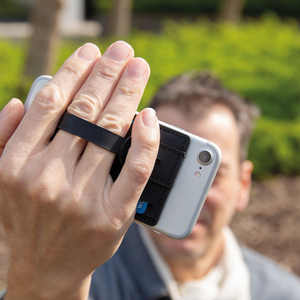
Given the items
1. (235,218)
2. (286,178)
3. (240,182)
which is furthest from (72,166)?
(286,178)

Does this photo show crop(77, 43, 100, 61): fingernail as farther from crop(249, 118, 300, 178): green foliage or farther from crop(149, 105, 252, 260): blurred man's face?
crop(249, 118, 300, 178): green foliage

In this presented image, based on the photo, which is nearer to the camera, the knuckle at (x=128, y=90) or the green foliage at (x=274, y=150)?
the knuckle at (x=128, y=90)

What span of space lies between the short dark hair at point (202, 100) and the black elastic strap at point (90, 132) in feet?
4.27

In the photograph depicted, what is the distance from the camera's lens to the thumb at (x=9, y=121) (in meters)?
1.17

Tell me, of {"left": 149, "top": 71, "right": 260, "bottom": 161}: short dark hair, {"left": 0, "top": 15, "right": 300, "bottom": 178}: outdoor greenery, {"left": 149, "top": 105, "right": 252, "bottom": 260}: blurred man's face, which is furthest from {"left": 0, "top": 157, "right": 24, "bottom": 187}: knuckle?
{"left": 0, "top": 15, "right": 300, "bottom": 178}: outdoor greenery

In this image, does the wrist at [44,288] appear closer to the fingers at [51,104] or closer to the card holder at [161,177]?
the card holder at [161,177]

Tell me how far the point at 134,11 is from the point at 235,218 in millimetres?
21222

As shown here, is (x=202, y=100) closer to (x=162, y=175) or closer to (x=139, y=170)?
(x=162, y=175)

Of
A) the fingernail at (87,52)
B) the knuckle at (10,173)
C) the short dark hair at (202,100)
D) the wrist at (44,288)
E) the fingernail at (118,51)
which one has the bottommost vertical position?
the wrist at (44,288)

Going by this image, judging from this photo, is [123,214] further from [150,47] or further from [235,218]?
[150,47]

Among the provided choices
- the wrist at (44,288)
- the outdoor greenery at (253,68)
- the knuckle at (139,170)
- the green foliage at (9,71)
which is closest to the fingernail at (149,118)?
the knuckle at (139,170)

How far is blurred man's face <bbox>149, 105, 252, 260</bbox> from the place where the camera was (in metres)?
2.18

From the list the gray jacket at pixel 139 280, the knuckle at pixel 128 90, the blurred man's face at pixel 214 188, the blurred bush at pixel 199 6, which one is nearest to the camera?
the knuckle at pixel 128 90

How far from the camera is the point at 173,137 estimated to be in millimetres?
1329
